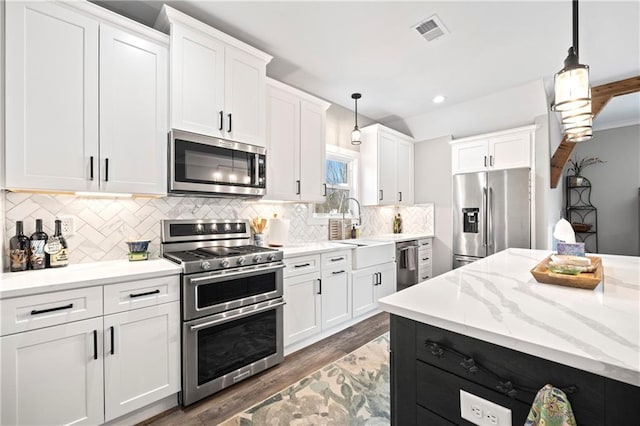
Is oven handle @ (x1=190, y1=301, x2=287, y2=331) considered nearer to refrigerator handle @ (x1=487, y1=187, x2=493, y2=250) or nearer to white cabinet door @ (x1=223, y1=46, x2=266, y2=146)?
white cabinet door @ (x1=223, y1=46, x2=266, y2=146)

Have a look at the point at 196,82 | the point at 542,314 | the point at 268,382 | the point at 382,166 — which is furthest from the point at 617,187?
the point at 196,82

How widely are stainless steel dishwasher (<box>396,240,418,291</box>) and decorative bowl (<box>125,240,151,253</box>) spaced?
3.00 metres

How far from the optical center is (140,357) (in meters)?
1.75

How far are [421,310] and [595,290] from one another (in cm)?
95

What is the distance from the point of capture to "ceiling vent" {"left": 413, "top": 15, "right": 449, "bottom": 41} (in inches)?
91.5

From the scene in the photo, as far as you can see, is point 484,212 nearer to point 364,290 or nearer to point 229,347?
point 364,290

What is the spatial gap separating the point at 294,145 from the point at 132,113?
1.47 m

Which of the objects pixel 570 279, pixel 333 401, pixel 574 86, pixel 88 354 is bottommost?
pixel 333 401

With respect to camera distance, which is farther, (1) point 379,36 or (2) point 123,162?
(1) point 379,36

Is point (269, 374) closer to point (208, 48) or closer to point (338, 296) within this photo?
point (338, 296)

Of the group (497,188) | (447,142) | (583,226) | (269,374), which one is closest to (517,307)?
(269,374)

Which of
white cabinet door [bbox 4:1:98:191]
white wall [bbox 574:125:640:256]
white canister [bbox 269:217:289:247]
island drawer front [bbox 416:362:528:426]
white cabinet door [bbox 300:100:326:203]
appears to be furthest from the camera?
white wall [bbox 574:125:640:256]

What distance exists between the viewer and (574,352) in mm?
709

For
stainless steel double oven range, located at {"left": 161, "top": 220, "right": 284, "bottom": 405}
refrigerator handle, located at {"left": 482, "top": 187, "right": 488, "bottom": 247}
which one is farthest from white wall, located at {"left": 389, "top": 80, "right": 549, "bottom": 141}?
stainless steel double oven range, located at {"left": 161, "top": 220, "right": 284, "bottom": 405}
